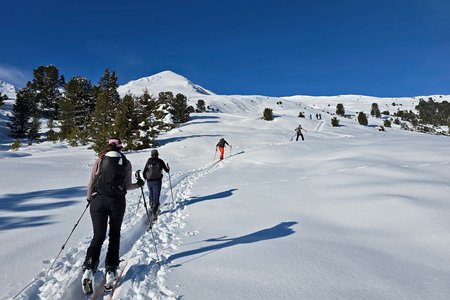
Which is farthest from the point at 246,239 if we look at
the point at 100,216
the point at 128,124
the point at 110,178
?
the point at 128,124

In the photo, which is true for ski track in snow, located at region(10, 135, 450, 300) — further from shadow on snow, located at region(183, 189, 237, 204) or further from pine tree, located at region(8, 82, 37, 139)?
pine tree, located at region(8, 82, 37, 139)

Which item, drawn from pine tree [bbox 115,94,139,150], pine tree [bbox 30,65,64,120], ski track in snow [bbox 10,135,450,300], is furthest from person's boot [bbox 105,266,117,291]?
pine tree [bbox 30,65,64,120]

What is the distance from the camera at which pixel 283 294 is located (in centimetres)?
401

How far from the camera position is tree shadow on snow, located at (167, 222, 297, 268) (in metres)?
5.68

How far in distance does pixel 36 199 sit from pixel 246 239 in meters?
6.74

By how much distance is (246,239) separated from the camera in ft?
20.9

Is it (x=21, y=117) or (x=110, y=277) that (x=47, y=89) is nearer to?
(x=21, y=117)

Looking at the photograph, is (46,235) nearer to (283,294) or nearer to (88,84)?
(283,294)

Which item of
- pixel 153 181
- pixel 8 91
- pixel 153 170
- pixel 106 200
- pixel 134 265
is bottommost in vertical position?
pixel 134 265

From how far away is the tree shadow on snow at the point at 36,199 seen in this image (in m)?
8.30

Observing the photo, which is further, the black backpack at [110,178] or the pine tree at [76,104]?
the pine tree at [76,104]

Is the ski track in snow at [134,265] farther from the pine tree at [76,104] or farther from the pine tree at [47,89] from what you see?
the pine tree at [47,89]

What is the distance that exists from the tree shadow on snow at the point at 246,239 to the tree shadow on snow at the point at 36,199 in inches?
196

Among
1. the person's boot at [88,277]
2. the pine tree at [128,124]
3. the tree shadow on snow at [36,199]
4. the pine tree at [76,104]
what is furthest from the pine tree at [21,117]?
the person's boot at [88,277]
